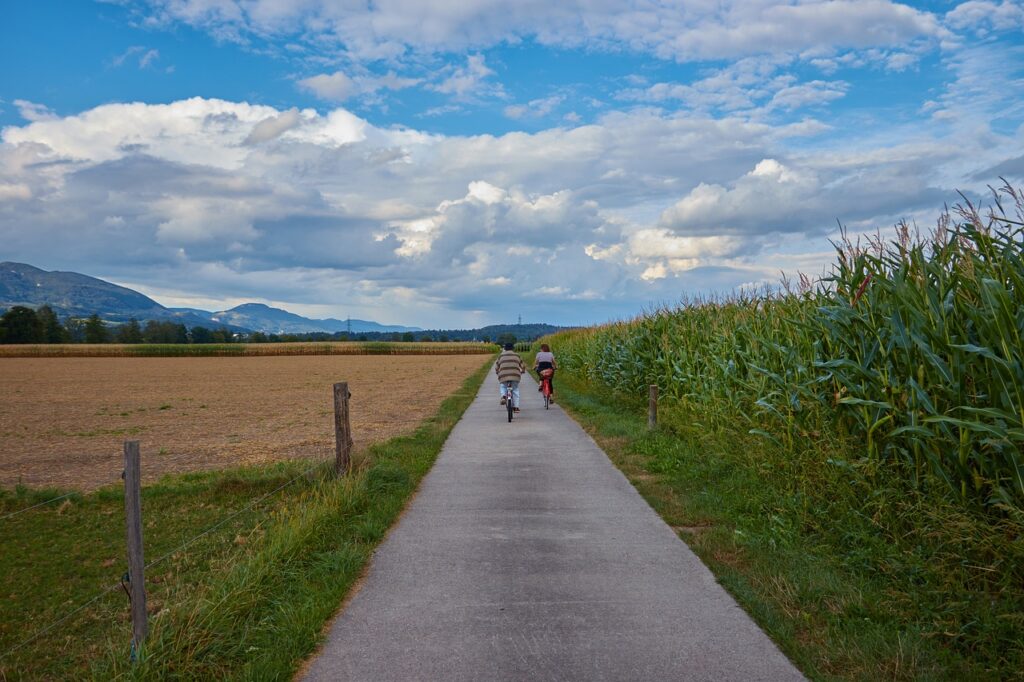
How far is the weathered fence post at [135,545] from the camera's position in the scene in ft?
15.3

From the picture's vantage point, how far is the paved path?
4.45m

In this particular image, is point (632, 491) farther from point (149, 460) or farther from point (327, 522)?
point (149, 460)

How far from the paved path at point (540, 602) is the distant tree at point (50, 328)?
423 feet

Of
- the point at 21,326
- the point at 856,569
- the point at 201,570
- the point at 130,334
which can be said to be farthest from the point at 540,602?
the point at 130,334

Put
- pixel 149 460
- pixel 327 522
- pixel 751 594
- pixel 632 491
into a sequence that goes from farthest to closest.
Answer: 1. pixel 149 460
2. pixel 632 491
3. pixel 327 522
4. pixel 751 594

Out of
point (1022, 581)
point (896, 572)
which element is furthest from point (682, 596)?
point (1022, 581)

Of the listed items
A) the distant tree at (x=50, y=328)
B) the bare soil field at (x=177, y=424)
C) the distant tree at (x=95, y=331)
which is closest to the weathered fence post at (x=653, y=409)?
the bare soil field at (x=177, y=424)

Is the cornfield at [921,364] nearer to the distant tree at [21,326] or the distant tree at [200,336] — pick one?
the distant tree at [21,326]

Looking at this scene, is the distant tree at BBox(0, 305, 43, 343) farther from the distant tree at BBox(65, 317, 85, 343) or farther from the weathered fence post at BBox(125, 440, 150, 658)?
the weathered fence post at BBox(125, 440, 150, 658)

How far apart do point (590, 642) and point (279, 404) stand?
25.6m

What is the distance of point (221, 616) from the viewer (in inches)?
200

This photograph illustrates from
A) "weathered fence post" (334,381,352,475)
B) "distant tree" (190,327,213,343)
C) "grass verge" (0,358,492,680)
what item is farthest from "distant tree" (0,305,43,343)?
"weathered fence post" (334,381,352,475)

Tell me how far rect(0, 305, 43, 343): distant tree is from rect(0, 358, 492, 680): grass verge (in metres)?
121

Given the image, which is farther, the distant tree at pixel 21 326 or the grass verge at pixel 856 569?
the distant tree at pixel 21 326
